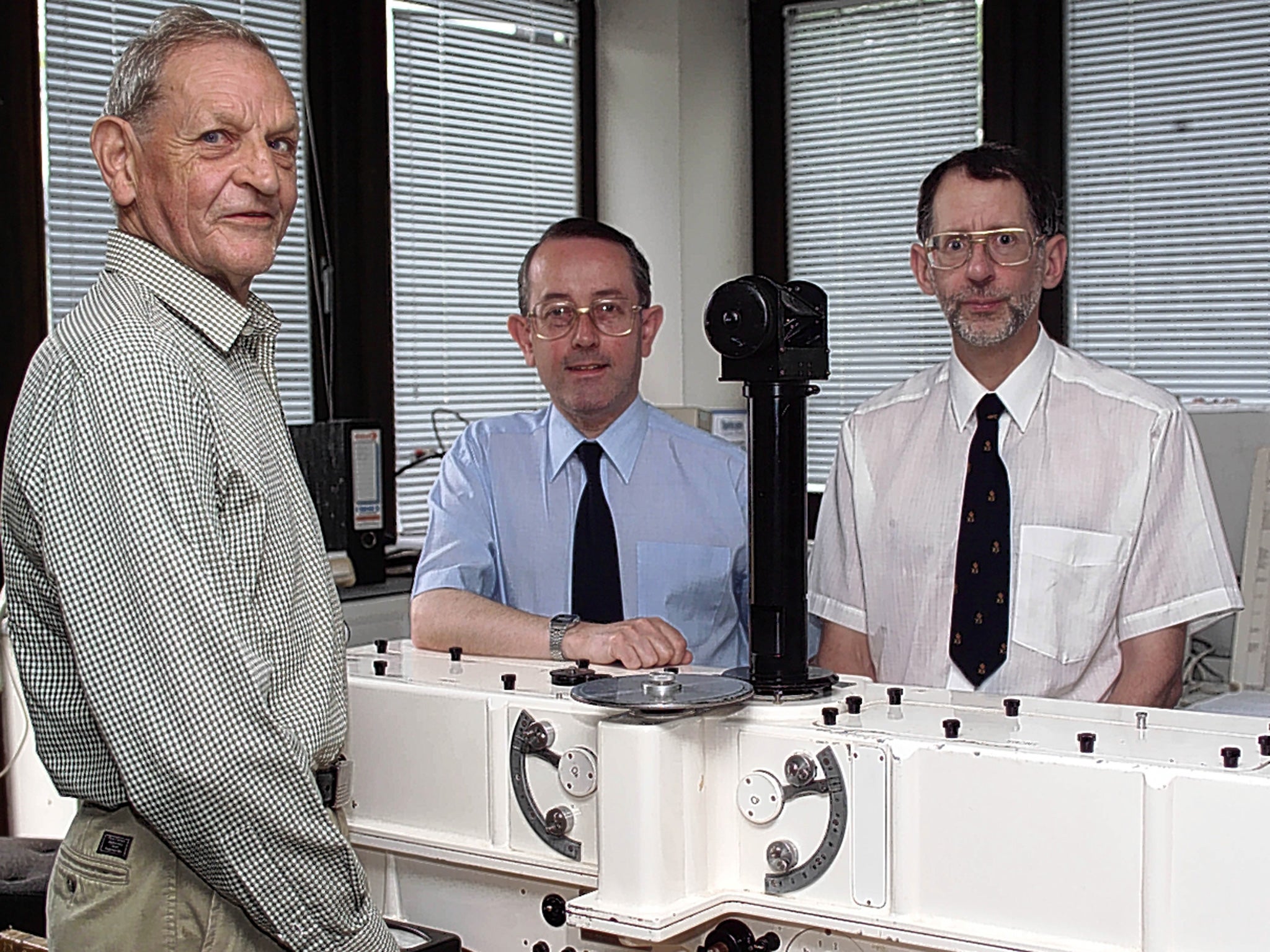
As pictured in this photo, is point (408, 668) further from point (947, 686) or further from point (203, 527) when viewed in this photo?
point (947, 686)

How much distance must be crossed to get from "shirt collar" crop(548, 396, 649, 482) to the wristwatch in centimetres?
48

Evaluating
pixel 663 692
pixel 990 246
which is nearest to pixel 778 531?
pixel 663 692

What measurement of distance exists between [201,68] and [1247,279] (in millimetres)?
3063

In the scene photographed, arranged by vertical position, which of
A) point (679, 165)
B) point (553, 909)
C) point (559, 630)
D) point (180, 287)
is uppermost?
point (679, 165)

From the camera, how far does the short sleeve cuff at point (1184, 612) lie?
1828mm

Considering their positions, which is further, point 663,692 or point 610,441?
point 610,441

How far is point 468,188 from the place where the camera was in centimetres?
398

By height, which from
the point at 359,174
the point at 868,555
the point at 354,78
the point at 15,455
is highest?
the point at 354,78

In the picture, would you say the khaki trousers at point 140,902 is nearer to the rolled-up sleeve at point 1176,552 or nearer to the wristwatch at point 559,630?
the wristwatch at point 559,630

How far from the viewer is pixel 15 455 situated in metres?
1.20

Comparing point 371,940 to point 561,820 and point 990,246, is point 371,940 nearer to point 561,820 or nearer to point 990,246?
point 561,820

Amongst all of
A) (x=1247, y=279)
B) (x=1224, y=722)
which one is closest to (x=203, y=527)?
(x=1224, y=722)

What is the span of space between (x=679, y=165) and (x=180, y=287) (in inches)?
121

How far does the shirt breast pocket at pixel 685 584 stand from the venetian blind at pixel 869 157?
194 cm
